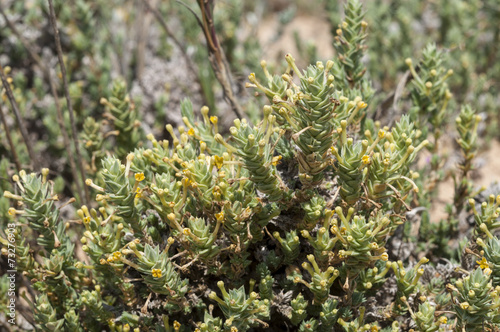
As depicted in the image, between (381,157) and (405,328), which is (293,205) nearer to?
(381,157)

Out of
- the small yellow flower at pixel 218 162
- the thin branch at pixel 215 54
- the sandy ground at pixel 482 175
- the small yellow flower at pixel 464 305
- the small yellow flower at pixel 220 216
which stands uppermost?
the sandy ground at pixel 482 175

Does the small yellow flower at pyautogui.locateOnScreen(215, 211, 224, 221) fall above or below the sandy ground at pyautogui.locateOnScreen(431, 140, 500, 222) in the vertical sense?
below

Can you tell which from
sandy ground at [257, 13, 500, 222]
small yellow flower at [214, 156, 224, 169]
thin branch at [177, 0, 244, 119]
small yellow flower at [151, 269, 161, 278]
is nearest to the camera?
small yellow flower at [151, 269, 161, 278]

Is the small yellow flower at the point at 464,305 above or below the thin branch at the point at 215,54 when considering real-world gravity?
below

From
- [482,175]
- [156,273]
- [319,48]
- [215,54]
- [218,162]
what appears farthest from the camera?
[319,48]

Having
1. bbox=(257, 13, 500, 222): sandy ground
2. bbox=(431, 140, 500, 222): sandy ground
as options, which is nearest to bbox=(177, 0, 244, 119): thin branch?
bbox=(257, 13, 500, 222): sandy ground

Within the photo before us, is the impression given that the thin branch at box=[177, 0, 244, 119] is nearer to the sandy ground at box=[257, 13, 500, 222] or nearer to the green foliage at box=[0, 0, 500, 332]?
the green foliage at box=[0, 0, 500, 332]

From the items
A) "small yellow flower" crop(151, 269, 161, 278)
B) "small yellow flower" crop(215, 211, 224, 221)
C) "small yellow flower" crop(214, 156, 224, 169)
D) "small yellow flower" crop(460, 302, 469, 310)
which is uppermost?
"small yellow flower" crop(214, 156, 224, 169)

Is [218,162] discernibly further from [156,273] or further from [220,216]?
[156,273]

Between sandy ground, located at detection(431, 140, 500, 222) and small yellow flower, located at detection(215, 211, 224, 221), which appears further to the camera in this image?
sandy ground, located at detection(431, 140, 500, 222)

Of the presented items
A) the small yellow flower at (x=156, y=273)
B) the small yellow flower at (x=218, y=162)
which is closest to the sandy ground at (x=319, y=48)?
the small yellow flower at (x=218, y=162)

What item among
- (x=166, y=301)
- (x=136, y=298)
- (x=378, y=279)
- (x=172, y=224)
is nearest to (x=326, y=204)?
(x=378, y=279)

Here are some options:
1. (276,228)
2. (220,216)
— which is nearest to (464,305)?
(276,228)

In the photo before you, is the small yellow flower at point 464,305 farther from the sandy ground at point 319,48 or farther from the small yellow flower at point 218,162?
the sandy ground at point 319,48
